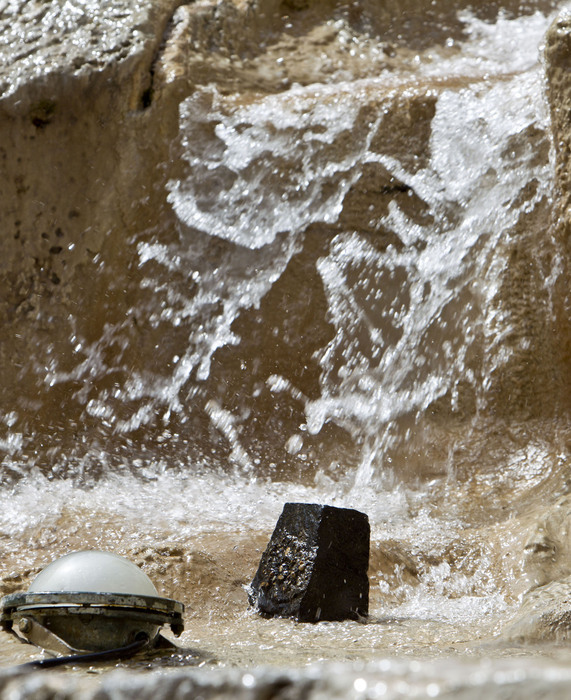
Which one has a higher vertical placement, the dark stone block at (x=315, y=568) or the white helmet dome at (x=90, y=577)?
the white helmet dome at (x=90, y=577)

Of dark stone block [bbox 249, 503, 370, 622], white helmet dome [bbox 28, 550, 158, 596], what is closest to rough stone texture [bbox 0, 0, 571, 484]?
dark stone block [bbox 249, 503, 370, 622]

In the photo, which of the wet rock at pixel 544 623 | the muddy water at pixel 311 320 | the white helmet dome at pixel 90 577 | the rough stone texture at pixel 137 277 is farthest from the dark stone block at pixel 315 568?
the rough stone texture at pixel 137 277

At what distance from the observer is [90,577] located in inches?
63.9

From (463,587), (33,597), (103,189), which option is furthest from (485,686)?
(103,189)

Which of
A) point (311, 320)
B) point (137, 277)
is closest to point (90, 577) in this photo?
point (311, 320)

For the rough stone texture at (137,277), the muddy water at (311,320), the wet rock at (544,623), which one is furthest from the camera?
the rough stone texture at (137,277)

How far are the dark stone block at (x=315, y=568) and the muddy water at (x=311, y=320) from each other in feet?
2.77

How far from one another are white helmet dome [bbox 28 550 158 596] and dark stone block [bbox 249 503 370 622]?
25.4 inches

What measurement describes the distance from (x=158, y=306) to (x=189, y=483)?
102cm

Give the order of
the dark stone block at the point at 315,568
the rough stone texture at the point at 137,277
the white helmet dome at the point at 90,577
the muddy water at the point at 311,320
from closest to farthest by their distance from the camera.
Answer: the white helmet dome at the point at 90,577 → the dark stone block at the point at 315,568 → the muddy water at the point at 311,320 → the rough stone texture at the point at 137,277

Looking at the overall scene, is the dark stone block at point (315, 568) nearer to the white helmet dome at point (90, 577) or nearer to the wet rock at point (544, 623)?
the wet rock at point (544, 623)

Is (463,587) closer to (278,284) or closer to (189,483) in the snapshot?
(189,483)

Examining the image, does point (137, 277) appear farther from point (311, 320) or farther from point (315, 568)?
point (315, 568)

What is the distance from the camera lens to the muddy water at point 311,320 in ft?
12.3
